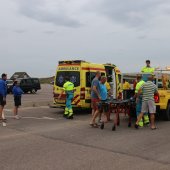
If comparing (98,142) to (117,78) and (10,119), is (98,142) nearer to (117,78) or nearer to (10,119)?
(10,119)

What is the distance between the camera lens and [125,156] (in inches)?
308

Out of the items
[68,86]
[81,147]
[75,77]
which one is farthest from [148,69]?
[81,147]

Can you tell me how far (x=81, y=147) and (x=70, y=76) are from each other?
25.6 ft

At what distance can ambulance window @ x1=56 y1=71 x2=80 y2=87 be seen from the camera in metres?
16.1

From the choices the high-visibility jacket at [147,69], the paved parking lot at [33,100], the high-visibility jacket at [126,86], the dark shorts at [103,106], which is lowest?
the paved parking lot at [33,100]

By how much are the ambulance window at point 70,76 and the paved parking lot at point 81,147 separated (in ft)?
11.9

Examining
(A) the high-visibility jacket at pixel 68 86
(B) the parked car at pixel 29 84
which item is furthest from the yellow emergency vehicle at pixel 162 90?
(B) the parked car at pixel 29 84

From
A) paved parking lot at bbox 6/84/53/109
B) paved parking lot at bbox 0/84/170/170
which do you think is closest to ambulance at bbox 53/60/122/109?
paved parking lot at bbox 0/84/170/170

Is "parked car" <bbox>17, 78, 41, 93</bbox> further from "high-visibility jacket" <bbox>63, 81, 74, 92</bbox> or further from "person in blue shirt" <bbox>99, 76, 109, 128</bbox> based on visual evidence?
"person in blue shirt" <bbox>99, 76, 109, 128</bbox>

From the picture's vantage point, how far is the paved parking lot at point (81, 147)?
280 inches

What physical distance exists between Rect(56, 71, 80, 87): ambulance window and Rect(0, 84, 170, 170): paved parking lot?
11.9 feet

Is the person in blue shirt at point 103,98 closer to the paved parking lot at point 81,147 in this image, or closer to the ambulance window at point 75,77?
the paved parking lot at point 81,147

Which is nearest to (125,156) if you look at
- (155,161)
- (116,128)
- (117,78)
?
(155,161)

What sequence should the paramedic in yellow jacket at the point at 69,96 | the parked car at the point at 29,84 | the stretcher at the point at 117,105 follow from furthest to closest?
the parked car at the point at 29,84, the paramedic in yellow jacket at the point at 69,96, the stretcher at the point at 117,105
